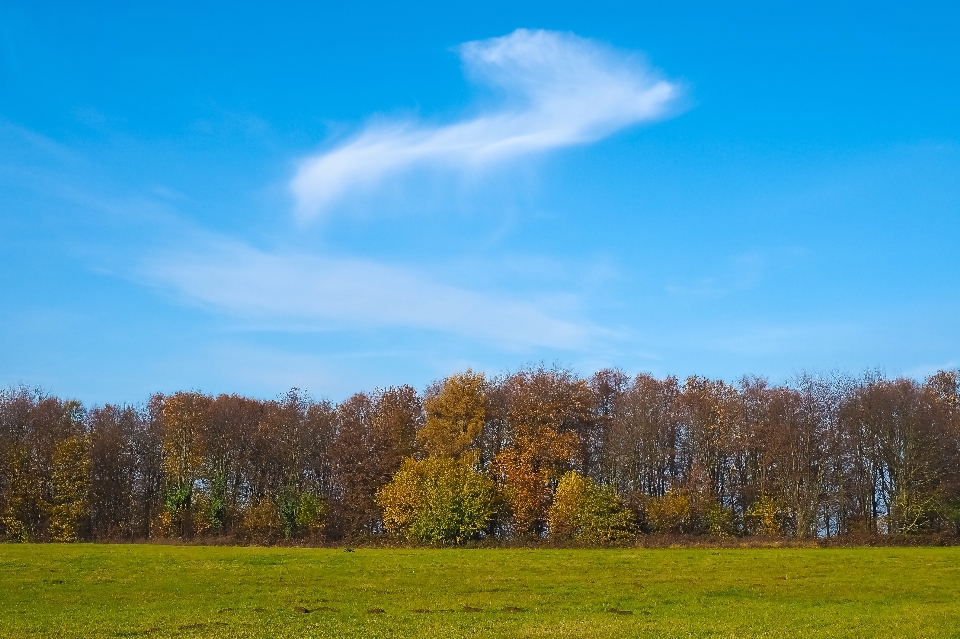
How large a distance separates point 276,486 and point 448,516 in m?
25.8

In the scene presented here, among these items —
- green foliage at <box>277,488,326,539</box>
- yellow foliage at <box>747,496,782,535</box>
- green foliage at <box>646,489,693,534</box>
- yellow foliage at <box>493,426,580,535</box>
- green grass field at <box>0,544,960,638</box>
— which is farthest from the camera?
green foliage at <box>277,488,326,539</box>

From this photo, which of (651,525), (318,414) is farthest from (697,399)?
(318,414)

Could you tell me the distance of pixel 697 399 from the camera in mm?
82500

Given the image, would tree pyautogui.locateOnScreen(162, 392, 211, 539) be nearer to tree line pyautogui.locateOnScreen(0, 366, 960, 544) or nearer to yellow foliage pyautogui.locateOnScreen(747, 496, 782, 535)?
tree line pyautogui.locateOnScreen(0, 366, 960, 544)

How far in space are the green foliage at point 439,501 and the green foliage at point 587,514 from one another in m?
6.53

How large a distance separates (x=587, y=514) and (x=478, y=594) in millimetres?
38243

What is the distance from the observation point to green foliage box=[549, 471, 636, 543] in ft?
227

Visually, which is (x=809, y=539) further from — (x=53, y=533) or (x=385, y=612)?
(x=53, y=533)

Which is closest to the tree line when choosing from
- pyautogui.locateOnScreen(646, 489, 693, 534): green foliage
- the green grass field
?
pyautogui.locateOnScreen(646, 489, 693, 534): green foliage

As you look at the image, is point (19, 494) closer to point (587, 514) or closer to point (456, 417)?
point (456, 417)

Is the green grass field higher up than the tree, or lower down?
lower down

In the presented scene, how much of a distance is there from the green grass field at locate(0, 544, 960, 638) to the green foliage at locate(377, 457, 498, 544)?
19908 mm

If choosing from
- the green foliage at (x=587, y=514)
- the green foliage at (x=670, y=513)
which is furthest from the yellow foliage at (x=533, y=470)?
the green foliage at (x=670, y=513)

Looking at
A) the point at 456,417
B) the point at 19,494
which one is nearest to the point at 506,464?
the point at 456,417
